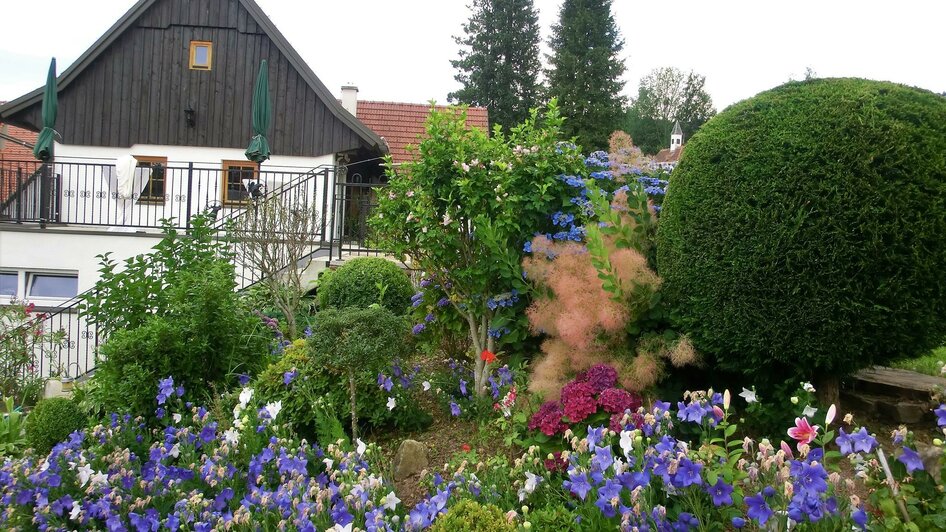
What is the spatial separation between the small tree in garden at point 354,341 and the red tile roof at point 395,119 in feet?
45.0

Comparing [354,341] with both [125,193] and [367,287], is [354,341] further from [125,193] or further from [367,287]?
[125,193]

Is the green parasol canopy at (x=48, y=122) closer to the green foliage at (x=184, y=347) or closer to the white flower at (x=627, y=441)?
the green foliage at (x=184, y=347)

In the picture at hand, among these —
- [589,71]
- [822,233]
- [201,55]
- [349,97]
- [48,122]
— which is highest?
[589,71]

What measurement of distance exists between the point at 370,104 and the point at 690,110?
41.3m

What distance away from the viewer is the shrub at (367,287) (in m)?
6.87

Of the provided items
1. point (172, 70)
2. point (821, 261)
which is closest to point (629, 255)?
point (821, 261)

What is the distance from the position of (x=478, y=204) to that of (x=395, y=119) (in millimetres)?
14537

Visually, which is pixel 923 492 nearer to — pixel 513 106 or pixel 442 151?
pixel 442 151

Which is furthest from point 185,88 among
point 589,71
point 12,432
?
point 589,71

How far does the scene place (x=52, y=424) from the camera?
177 inches

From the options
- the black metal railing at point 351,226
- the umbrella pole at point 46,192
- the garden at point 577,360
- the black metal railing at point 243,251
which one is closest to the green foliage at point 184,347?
the garden at point 577,360

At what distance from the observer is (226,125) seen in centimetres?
1505

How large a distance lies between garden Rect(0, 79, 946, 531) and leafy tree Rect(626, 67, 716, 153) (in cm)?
4646

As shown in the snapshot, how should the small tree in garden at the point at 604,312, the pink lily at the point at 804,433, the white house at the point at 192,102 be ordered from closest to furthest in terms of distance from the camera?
the pink lily at the point at 804,433 → the small tree in garden at the point at 604,312 → the white house at the point at 192,102
